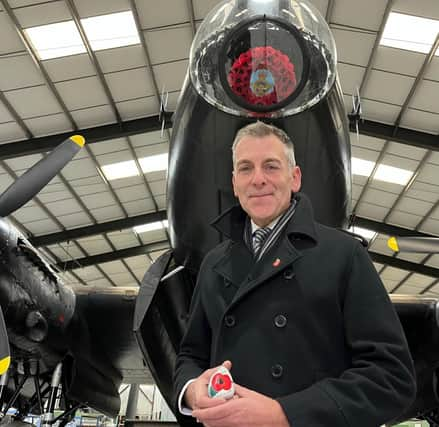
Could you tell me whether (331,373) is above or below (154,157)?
below

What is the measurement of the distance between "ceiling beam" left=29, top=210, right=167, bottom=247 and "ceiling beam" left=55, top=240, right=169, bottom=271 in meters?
3.73

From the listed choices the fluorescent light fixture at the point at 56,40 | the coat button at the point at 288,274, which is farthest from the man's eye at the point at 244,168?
the fluorescent light fixture at the point at 56,40

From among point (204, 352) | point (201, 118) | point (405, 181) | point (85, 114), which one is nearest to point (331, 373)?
point (204, 352)

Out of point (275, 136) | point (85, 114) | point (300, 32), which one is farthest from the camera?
point (85, 114)

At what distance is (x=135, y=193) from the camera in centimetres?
2056

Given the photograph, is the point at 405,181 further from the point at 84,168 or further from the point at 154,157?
the point at 84,168

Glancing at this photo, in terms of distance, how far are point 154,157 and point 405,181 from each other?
395 inches

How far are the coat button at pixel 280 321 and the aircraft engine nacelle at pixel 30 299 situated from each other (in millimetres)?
4968

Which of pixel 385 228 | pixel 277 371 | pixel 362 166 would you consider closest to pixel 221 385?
pixel 277 371

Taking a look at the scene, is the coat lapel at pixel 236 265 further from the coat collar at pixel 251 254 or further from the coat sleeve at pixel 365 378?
the coat sleeve at pixel 365 378

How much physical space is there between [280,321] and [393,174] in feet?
59.4

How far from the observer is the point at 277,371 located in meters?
1.52

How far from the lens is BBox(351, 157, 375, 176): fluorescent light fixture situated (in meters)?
18.2

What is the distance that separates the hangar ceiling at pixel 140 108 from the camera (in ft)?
38.9
